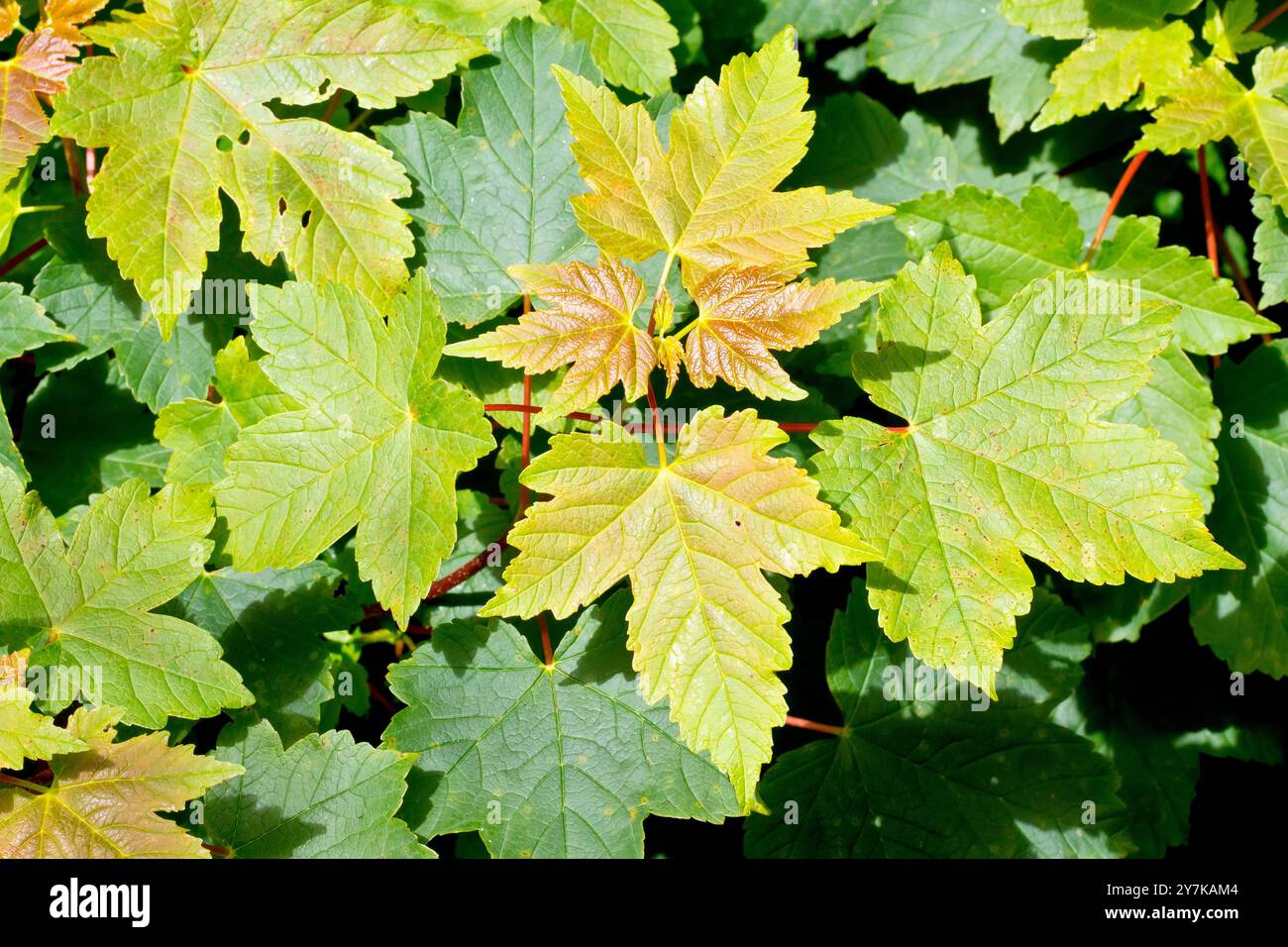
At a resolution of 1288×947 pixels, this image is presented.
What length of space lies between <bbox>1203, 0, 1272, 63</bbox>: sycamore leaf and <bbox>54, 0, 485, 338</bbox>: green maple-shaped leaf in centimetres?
171

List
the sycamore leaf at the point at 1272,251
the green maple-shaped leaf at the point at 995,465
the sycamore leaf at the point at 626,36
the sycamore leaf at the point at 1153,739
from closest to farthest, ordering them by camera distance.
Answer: the green maple-shaped leaf at the point at 995,465 → the sycamore leaf at the point at 1272,251 → the sycamore leaf at the point at 626,36 → the sycamore leaf at the point at 1153,739

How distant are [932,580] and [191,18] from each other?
6.21ft

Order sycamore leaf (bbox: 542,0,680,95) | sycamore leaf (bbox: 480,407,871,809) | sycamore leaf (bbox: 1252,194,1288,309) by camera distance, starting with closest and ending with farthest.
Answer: sycamore leaf (bbox: 480,407,871,809) < sycamore leaf (bbox: 1252,194,1288,309) < sycamore leaf (bbox: 542,0,680,95)

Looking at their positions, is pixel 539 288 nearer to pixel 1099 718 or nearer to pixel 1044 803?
pixel 1044 803

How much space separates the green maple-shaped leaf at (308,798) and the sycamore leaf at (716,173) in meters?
1.13

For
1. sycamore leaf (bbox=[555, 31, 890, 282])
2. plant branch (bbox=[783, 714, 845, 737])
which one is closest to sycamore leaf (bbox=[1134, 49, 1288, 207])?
sycamore leaf (bbox=[555, 31, 890, 282])

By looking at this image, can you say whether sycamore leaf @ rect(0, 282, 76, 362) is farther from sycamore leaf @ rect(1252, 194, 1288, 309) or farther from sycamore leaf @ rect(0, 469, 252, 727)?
sycamore leaf @ rect(1252, 194, 1288, 309)

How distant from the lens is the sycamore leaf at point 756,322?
5.83 ft

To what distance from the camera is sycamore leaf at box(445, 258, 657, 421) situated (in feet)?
5.81

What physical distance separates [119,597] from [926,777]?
5.79ft

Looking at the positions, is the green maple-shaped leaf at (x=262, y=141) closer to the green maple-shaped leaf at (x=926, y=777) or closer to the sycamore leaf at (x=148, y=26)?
the sycamore leaf at (x=148, y=26)

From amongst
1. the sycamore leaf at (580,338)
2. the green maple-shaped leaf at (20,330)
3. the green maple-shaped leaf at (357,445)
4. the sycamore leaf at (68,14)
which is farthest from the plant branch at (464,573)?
the sycamore leaf at (68,14)

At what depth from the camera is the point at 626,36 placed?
2488 mm

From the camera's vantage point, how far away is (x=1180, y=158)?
286 cm
